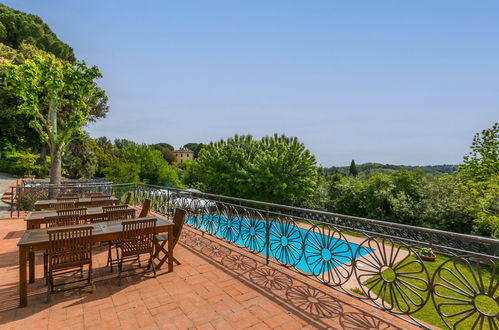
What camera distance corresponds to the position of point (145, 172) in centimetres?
2789

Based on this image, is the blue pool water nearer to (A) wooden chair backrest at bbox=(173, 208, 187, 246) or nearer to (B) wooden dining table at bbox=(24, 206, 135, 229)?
(A) wooden chair backrest at bbox=(173, 208, 187, 246)

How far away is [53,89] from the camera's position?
32.6ft

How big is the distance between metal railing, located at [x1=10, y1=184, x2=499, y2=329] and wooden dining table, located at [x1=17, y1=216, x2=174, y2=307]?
60.2 inches

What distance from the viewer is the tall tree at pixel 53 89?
950cm

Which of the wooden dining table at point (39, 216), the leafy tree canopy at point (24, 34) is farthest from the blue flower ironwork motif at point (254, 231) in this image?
the leafy tree canopy at point (24, 34)

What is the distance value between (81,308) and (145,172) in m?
26.7

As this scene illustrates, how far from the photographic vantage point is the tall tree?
31.2 feet

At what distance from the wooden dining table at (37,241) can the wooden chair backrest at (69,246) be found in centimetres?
10

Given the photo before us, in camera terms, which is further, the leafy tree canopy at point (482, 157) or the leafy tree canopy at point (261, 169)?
the leafy tree canopy at point (261, 169)

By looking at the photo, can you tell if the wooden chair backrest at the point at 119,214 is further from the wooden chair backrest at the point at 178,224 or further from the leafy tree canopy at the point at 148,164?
the leafy tree canopy at the point at 148,164

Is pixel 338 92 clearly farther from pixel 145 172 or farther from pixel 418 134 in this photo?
pixel 145 172

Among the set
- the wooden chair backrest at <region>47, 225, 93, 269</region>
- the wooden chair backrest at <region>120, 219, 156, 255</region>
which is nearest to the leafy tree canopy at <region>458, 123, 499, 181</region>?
the wooden chair backrest at <region>120, 219, 156, 255</region>

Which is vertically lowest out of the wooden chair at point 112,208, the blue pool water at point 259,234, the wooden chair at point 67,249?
the blue pool water at point 259,234

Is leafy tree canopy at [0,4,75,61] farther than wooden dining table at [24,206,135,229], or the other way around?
leafy tree canopy at [0,4,75,61]
